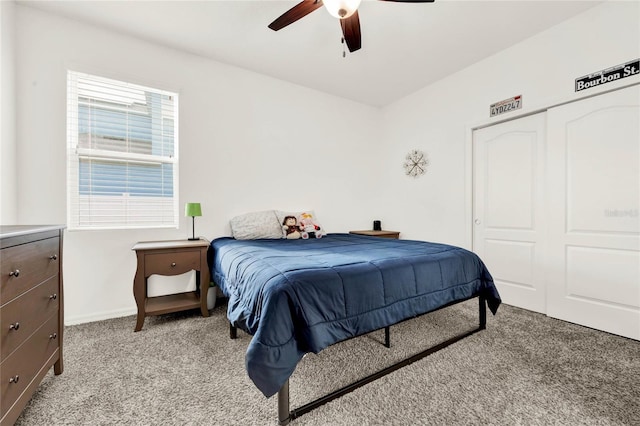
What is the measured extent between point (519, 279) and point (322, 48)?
318cm

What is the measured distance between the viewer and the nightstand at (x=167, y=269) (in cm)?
223

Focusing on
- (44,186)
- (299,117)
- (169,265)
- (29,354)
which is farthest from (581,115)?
(44,186)

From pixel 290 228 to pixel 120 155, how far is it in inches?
70.6

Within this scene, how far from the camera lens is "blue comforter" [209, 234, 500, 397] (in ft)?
3.88

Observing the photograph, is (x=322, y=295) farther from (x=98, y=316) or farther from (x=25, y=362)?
(x=98, y=316)

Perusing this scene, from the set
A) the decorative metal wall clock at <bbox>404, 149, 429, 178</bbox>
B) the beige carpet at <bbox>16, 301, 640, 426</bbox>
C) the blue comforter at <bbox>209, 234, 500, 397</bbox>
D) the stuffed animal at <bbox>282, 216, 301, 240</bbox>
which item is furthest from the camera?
the decorative metal wall clock at <bbox>404, 149, 429, 178</bbox>

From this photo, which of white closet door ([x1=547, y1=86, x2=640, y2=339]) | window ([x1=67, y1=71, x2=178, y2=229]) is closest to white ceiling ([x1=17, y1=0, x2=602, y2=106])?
window ([x1=67, y1=71, x2=178, y2=229])

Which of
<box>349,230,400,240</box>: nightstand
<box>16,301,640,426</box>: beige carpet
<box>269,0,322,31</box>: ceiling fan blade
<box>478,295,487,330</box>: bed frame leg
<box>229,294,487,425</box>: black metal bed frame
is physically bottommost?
<box>16,301,640,426</box>: beige carpet

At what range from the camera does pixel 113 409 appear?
52.9 inches

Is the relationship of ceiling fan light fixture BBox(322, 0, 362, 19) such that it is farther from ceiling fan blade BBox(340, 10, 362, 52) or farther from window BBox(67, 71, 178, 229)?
window BBox(67, 71, 178, 229)

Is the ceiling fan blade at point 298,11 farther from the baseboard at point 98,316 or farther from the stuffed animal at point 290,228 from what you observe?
the baseboard at point 98,316

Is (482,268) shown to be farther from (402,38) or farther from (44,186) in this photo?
(44,186)

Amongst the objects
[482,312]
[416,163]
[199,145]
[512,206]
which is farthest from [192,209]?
[512,206]

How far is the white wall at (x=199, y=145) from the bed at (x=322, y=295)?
1.31 metres
